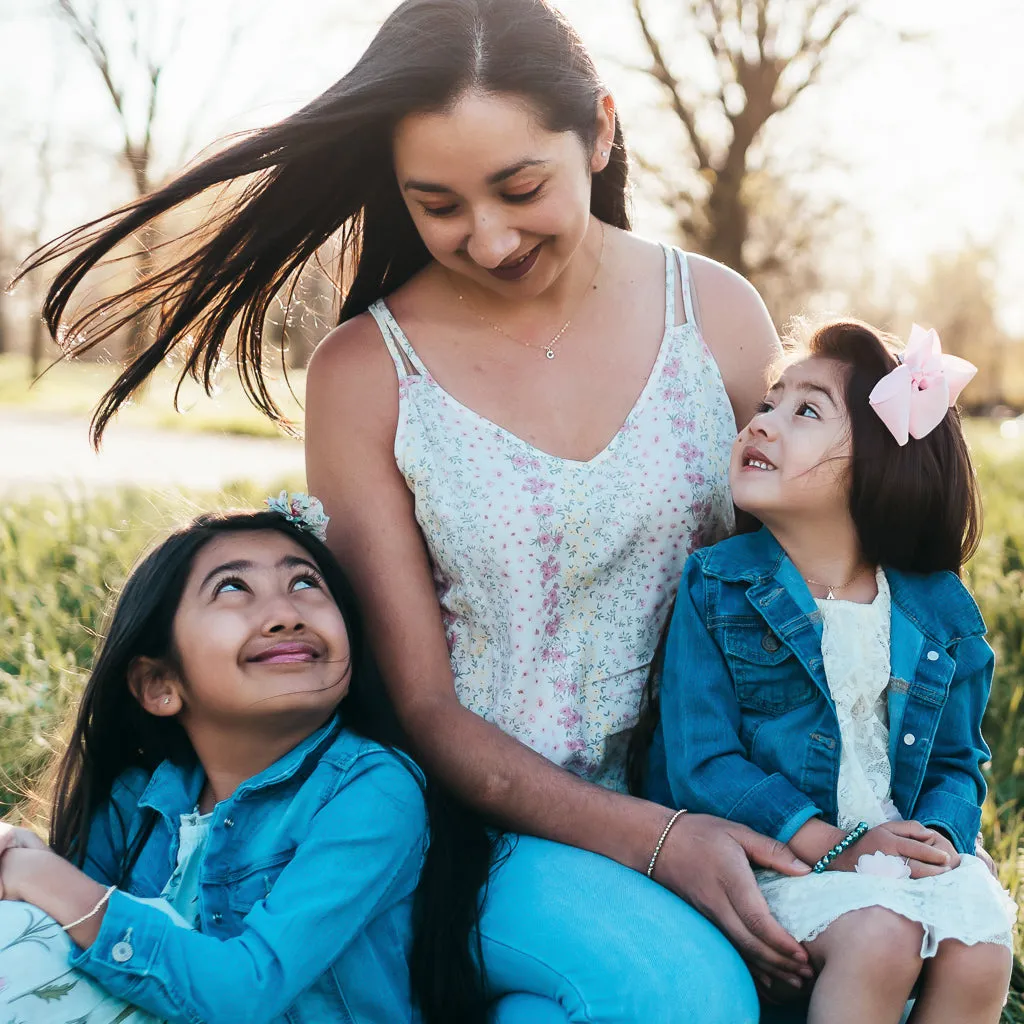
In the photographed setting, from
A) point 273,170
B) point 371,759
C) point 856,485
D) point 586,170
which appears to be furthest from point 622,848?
point 273,170

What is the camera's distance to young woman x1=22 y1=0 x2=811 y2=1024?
7.51 feet

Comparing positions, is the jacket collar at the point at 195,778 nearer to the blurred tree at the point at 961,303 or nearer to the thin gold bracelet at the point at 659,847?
the thin gold bracelet at the point at 659,847

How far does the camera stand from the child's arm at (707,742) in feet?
7.75

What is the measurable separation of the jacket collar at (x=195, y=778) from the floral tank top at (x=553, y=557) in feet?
1.26

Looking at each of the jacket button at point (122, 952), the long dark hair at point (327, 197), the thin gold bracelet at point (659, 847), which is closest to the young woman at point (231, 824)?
the jacket button at point (122, 952)

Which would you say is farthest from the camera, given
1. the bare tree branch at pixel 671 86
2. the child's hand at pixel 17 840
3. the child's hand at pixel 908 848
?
the bare tree branch at pixel 671 86

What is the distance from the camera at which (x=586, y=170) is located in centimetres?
259

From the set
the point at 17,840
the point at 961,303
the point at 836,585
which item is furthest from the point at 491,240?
the point at 961,303

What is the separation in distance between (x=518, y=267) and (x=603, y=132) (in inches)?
13.2

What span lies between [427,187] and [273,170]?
0.45 metres

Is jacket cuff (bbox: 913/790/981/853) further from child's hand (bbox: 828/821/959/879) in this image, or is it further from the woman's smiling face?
the woman's smiling face

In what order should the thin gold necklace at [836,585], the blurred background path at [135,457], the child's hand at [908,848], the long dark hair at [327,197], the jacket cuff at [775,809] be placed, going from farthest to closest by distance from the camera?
the blurred background path at [135,457]
the thin gold necklace at [836,585]
the long dark hair at [327,197]
the jacket cuff at [775,809]
the child's hand at [908,848]

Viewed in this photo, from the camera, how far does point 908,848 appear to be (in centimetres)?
222

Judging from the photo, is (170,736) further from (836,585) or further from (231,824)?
(836,585)
